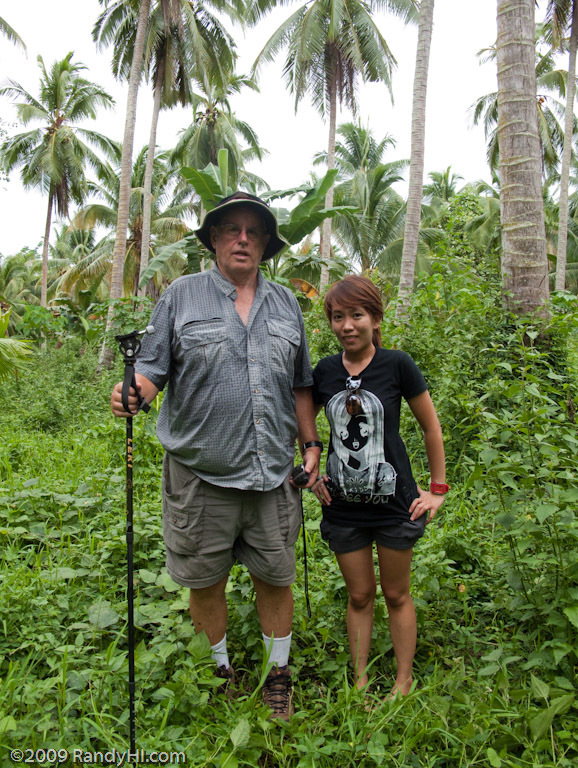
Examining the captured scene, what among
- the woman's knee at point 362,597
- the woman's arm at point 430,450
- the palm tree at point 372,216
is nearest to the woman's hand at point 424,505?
the woman's arm at point 430,450

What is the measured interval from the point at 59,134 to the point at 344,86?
38.5 ft

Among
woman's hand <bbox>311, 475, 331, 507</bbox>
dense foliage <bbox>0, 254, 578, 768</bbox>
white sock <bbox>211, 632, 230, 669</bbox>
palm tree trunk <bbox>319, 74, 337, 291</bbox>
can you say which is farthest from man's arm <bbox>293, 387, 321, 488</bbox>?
A: palm tree trunk <bbox>319, 74, 337, 291</bbox>

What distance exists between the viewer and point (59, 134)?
875 inches

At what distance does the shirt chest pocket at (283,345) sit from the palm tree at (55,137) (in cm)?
2173

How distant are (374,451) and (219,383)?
67 centimetres

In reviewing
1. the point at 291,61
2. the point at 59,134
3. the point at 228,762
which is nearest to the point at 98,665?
the point at 228,762

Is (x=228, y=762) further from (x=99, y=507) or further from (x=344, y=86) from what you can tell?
(x=344, y=86)

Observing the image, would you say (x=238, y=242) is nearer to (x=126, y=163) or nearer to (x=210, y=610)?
(x=210, y=610)

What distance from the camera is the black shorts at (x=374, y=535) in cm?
224

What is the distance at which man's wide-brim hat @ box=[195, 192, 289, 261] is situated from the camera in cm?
231

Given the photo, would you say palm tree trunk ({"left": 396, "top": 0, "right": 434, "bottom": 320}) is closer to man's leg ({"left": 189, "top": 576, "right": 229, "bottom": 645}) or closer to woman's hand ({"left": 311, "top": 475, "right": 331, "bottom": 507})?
woman's hand ({"left": 311, "top": 475, "right": 331, "bottom": 507})

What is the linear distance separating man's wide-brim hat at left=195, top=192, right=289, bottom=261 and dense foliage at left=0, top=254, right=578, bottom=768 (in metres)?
1.15

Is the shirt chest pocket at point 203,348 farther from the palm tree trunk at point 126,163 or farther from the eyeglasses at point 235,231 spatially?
the palm tree trunk at point 126,163

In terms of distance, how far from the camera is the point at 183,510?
7.39 feet
